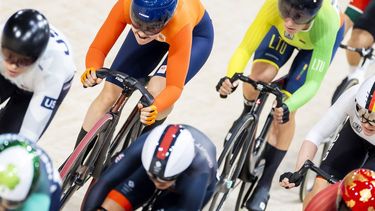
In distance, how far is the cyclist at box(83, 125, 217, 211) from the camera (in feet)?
14.1

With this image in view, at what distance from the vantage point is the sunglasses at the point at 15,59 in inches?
165

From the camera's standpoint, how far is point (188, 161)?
4.36m

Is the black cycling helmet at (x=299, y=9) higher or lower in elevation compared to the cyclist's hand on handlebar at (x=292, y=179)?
higher

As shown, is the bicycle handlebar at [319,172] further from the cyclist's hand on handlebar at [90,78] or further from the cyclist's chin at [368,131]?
the cyclist's hand on handlebar at [90,78]

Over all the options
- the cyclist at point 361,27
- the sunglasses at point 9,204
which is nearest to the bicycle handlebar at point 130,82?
the sunglasses at point 9,204

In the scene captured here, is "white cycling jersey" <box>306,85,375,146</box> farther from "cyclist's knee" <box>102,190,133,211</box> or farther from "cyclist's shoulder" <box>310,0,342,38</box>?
"cyclist's knee" <box>102,190,133,211</box>

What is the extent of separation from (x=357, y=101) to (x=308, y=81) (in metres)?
0.72

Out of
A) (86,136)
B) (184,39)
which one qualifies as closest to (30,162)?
(86,136)

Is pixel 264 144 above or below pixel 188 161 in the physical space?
below

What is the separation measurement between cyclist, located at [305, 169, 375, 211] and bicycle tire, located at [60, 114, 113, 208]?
1.31 meters

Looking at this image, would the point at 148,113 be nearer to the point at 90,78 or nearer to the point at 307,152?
the point at 90,78

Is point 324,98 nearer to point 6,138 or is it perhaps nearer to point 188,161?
point 188,161

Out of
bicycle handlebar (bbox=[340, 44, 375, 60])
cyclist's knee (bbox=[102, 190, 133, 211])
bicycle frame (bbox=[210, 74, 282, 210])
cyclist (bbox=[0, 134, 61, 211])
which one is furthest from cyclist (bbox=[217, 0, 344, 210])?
cyclist (bbox=[0, 134, 61, 211])

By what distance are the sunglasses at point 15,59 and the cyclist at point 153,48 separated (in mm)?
870
